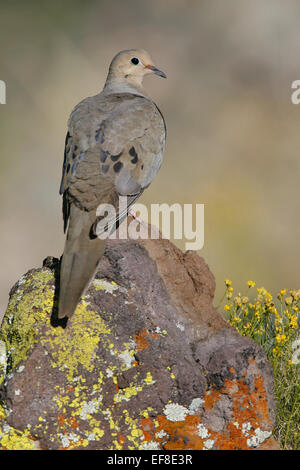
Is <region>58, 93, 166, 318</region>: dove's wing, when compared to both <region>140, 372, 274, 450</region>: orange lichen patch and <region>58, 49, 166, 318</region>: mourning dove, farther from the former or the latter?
<region>140, 372, 274, 450</region>: orange lichen patch

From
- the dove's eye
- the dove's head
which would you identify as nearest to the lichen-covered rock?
the dove's head

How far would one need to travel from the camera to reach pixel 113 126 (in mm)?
4512

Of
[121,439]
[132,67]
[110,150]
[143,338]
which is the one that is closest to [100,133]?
[110,150]

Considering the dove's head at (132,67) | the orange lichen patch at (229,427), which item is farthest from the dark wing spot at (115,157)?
the orange lichen patch at (229,427)

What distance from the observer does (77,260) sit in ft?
12.3

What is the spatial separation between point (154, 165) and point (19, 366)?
1.97 m

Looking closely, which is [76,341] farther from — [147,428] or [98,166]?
[98,166]

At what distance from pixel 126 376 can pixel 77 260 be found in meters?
0.80

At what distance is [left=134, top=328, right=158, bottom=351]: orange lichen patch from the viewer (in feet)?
11.8

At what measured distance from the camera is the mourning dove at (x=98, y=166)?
3.75 m

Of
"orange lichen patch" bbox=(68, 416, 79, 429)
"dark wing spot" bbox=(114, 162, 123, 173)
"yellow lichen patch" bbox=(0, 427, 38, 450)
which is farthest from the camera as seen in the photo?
"dark wing spot" bbox=(114, 162, 123, 173)

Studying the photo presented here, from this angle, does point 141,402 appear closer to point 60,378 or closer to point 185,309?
point 60,378

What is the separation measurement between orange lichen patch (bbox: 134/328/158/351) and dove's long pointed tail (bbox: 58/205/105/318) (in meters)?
0.43

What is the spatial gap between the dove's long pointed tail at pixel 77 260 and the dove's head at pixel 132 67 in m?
2.13
